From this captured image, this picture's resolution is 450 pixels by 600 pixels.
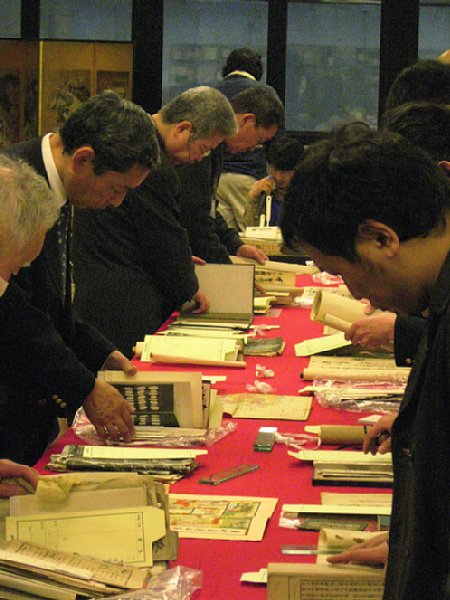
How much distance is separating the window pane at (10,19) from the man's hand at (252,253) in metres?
6.36

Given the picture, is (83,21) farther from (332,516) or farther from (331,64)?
(332,516)

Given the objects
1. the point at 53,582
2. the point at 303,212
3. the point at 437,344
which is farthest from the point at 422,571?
the point at 53,582

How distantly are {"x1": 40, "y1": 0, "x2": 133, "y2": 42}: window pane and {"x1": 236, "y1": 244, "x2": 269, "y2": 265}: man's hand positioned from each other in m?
5.93

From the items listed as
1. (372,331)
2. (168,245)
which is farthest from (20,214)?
(168,245)

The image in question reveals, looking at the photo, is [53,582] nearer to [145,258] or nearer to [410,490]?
[410,490]

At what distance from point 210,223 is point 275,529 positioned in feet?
12.3

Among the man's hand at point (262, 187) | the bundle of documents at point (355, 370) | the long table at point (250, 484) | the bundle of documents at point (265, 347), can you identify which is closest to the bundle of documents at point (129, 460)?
the long table at point (250, 484)

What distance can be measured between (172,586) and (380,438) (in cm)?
90

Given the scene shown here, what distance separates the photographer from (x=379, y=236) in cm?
167

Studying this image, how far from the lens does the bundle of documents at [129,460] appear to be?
2.80 meters

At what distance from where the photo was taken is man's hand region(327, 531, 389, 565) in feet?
6.42

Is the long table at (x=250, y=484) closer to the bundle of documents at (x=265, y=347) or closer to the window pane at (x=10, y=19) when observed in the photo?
the bundle of documents at (x=265, y=347)

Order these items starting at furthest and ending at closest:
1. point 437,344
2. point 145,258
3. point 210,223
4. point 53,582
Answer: point 210,223 < point 145,258 < point 53,582 < point 437,344

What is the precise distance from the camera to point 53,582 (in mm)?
1998
